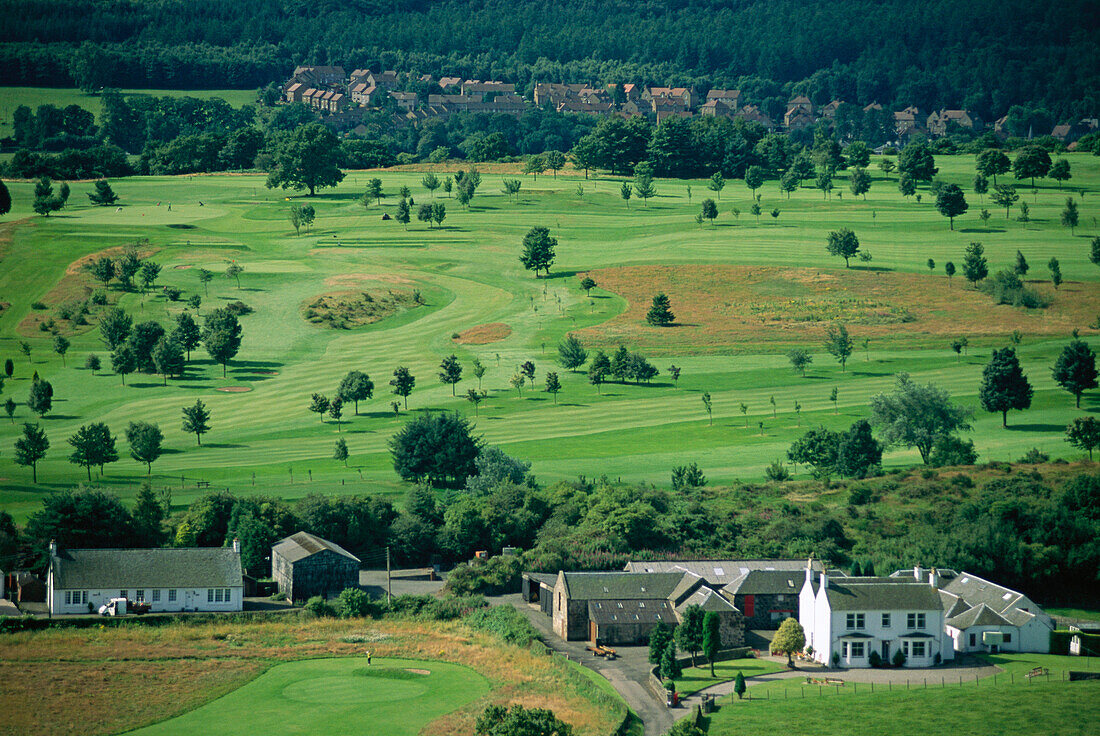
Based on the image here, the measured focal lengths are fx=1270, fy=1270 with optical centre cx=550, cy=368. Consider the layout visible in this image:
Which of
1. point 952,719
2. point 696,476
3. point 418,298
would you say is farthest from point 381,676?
point 418,298

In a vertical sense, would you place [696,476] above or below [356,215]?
below

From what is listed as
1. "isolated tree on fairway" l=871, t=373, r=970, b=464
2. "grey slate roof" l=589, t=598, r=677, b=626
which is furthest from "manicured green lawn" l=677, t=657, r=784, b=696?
"isolated tree on fairway" l=871, t=373, r=970, b=464

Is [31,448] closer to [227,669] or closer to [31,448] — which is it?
[31,448]

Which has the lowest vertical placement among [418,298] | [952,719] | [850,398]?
[952,719]

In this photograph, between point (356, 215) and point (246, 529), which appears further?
point (356, 215)

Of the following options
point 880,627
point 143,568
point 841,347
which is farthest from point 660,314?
point 143,568

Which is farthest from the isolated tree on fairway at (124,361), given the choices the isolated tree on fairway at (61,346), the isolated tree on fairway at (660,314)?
the isolated tree on fairway at (660,314)

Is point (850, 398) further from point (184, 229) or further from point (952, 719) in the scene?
point (184, 229)

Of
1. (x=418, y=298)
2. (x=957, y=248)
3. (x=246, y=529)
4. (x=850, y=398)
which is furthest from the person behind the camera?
(x=957, y=248)
